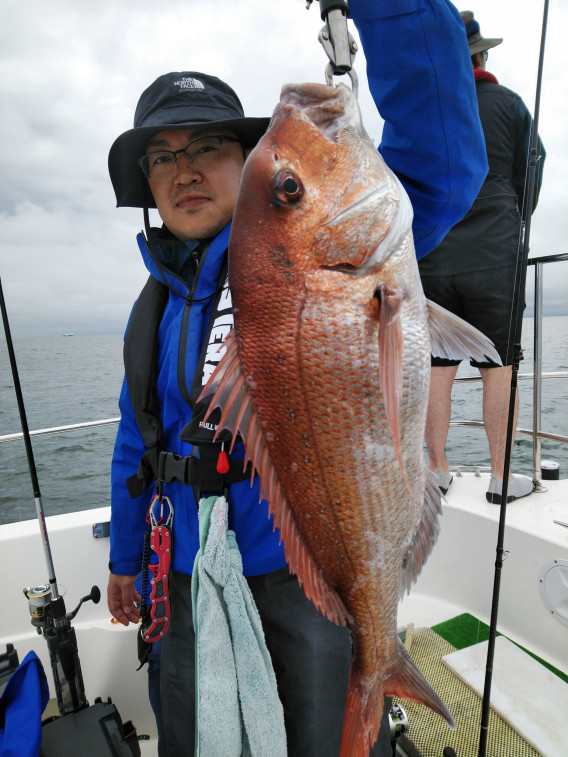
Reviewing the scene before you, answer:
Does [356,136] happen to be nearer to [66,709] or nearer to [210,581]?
[210,581]

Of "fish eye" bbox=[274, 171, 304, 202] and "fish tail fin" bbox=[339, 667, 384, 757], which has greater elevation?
"fish eye" bbox=[274, 171, 304, 202]

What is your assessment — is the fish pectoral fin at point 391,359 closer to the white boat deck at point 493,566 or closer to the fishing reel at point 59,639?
the fishing reel at point 59,639

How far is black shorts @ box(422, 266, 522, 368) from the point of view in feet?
9.34

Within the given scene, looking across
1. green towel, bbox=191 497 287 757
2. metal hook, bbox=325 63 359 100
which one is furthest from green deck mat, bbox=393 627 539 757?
metal hook, bbox=325 63 359 100

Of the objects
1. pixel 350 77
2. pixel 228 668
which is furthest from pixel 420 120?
pixel 228 668

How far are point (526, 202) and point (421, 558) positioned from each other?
5.23 feet

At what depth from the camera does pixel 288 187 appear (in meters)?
1.04

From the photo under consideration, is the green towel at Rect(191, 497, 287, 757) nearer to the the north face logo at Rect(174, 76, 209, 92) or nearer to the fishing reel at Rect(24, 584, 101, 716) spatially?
the fishing reel at Rect(24, 584, 101, 716)

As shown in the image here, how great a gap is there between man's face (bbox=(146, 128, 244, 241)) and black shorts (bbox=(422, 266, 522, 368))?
161cm

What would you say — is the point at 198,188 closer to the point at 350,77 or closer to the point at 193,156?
the point at 193,156

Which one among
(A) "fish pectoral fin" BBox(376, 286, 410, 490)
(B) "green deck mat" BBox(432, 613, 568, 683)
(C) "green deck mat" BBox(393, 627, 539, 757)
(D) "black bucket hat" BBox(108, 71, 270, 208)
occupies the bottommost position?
(B) "green deck mat" BBox(432, 613, 568, 683)

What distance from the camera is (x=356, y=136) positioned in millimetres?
1033

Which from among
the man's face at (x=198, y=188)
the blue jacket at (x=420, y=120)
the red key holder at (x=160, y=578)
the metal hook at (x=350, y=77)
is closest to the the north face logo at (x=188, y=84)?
the man's face at (x=198, y=188)

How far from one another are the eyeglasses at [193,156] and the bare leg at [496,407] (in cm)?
210
